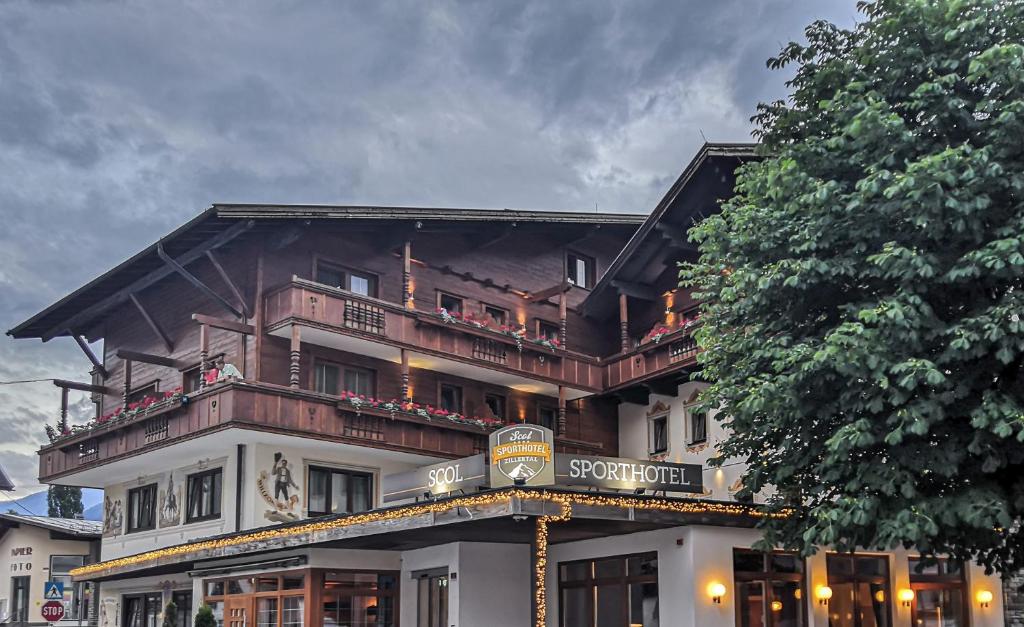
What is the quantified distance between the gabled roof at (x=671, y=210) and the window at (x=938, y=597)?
10.9 metres

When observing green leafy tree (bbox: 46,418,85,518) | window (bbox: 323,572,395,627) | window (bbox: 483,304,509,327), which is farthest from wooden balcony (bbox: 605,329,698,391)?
green leafy tree (bbox: 46,418,85,518)

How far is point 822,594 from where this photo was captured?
75.2 feet

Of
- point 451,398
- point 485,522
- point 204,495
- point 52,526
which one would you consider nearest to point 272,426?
point 204,495

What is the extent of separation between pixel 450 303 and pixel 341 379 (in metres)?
4.85

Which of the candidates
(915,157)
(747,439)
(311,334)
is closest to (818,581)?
(747,439)

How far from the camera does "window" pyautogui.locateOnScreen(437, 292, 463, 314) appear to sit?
109 feet

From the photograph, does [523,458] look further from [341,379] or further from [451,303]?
[451,303]

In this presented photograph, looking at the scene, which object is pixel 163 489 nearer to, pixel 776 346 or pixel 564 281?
pixel 564 281

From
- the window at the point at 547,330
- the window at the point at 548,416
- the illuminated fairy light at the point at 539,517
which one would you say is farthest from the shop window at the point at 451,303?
the illuminated fairy light at the point at 539,517

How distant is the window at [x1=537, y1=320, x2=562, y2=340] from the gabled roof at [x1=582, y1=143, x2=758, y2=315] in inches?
57.9

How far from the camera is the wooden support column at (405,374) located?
29.5 m

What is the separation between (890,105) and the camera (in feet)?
54.9

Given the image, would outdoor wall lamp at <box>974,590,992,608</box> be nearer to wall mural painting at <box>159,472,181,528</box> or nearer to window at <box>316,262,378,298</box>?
window at <box>316,262,378,298</box>

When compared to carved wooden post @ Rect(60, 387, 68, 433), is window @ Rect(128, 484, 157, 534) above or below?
below
